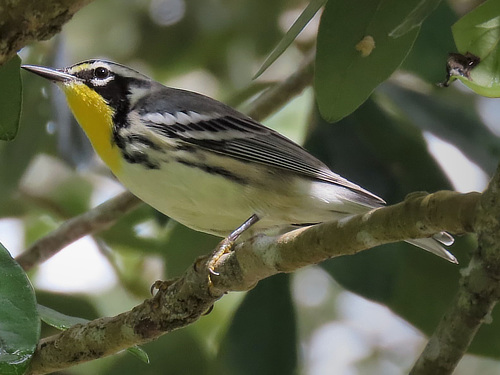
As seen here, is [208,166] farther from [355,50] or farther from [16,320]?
[16,320]

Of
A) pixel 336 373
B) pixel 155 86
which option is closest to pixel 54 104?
pixel 155 86

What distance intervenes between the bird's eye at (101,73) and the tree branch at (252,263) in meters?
1.41

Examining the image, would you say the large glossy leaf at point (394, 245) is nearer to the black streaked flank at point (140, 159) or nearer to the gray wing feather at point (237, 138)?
the gray wing feather at point (237, 138)

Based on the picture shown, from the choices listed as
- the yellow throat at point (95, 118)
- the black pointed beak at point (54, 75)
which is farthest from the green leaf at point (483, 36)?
the black pointed beak at point (54, 75)

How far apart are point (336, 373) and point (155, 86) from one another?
2.96 metres

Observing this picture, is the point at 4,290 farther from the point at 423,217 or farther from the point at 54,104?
the point at 54,104

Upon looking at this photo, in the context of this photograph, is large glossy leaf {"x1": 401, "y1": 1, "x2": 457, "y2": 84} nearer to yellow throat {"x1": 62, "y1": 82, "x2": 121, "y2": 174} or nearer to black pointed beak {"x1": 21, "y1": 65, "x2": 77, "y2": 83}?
yellow throat {"x1": 62, "y1": 82, "x2": 121, "y2": 174}

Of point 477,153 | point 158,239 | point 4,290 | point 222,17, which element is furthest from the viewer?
point 222,17

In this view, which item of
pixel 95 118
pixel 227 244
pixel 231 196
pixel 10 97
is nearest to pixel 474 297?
pixel 227 244

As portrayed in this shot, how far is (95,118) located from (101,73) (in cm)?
35

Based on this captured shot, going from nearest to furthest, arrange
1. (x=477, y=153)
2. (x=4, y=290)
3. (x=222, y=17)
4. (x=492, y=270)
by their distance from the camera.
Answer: (x=492, y=270) < (x=4, y=290) < (x=477, y=153) < (x=222, y=17)

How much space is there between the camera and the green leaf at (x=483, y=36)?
5.80 ft

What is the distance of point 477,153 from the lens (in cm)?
316

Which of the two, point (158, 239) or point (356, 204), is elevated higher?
point (356, 204)
